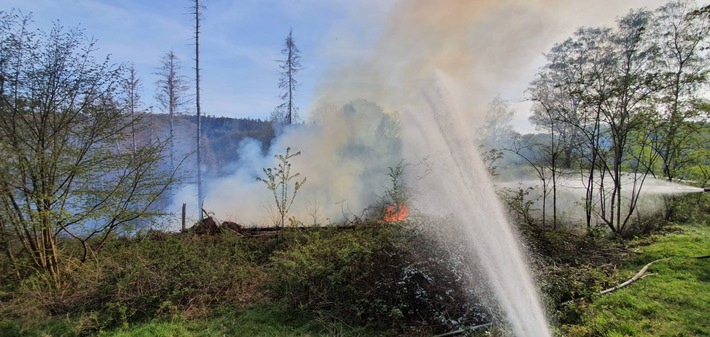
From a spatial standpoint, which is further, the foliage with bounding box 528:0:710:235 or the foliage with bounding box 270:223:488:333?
the foliage with bounding box 528:0:710:235

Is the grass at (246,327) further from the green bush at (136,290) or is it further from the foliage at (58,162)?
the foliage at (58,162)

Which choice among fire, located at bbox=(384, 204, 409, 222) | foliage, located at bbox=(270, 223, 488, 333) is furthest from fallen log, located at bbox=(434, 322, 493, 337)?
fire, located at bbox=(384, 204, 409, 222)

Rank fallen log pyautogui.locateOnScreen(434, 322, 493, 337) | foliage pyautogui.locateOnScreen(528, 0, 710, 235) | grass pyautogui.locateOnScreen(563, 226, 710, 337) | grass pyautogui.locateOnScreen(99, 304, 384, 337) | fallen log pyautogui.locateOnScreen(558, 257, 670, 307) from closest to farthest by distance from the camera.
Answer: grass pyautogui.locateOnScreen(563, 226, 710, 337) < fallen log pyautogui.locateOnScreen(434, 322, 493, 337) < grass pyautogui.locateOnScreen(99, 304, 384, 337) < fallen log pyautogui.locateOnScreen(558, 257, 670, 307) < foliage pyautogui.locateOnScreen(528, 0, 710, 235)

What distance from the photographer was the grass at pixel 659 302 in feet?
15.6

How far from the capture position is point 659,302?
18.3ft

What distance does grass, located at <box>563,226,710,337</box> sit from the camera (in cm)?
474

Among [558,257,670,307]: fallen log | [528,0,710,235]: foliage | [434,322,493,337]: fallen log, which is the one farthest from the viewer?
[528,0,710,235]: foliage

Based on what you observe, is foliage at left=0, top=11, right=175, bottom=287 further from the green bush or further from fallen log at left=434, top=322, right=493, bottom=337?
fallen log at left=434, top=322, right=493, bottom=337

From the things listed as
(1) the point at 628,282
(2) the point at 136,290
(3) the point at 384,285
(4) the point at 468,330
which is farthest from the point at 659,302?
(2) the point at 136,290

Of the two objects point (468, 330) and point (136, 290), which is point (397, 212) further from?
point (136, 290)

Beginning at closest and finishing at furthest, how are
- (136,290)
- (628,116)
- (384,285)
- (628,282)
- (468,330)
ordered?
(468,330)
(384,285)
(628,282)
(136,290)
(628,116)

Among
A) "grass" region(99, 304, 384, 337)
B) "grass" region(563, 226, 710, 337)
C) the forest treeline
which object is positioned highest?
the forest treeline

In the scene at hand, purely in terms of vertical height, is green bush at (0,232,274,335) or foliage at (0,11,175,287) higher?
foliage at (0,11,175,287)

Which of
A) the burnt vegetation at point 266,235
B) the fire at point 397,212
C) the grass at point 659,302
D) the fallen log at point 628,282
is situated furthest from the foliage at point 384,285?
the fire at point 397,212
